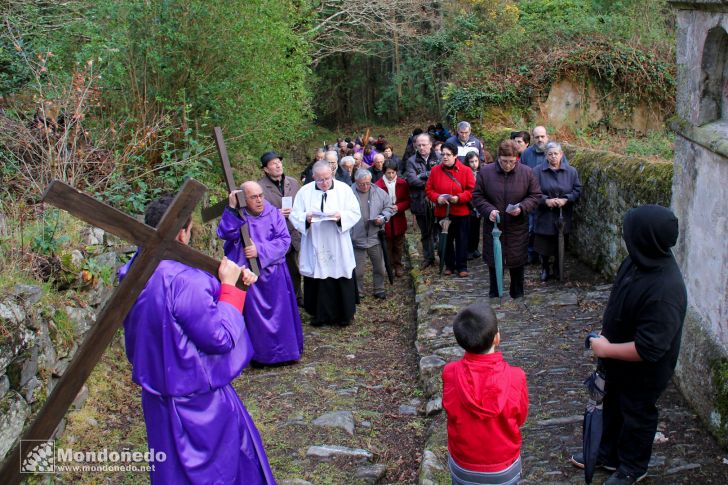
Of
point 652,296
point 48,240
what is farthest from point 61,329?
point 652,296

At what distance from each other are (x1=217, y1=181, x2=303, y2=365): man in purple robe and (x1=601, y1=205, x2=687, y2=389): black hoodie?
4411 mm

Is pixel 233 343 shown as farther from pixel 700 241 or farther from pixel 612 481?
pixel 700 241

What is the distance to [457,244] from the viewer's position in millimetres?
10492

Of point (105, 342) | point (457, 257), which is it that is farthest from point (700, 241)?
point (457, 257)

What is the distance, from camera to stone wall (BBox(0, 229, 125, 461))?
4.75 m

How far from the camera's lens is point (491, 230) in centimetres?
868

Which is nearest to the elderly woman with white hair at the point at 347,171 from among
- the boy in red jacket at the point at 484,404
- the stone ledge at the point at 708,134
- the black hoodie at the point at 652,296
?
the stone ledge at the point at 708,134

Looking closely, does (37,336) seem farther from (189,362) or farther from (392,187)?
(392,187)

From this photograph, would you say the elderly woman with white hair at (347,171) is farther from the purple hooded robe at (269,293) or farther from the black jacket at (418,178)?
the purple hooded robe at (269,293)

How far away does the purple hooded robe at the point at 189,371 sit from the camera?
3.59 m

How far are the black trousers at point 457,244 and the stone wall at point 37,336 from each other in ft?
17.2

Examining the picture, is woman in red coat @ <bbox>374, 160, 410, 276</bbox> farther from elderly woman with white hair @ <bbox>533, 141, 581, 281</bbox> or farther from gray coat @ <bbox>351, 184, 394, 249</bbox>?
elderly woman with white hair @ <bbox>533, 141, 581, 281</bbox>

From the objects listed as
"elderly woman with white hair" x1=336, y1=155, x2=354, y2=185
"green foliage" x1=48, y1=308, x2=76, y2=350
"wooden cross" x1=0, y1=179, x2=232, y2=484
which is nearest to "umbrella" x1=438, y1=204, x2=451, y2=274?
"elderly woman with white hair" x1=336, y1=155, x2=354, y2=185

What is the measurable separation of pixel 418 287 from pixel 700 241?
537 centimetres
